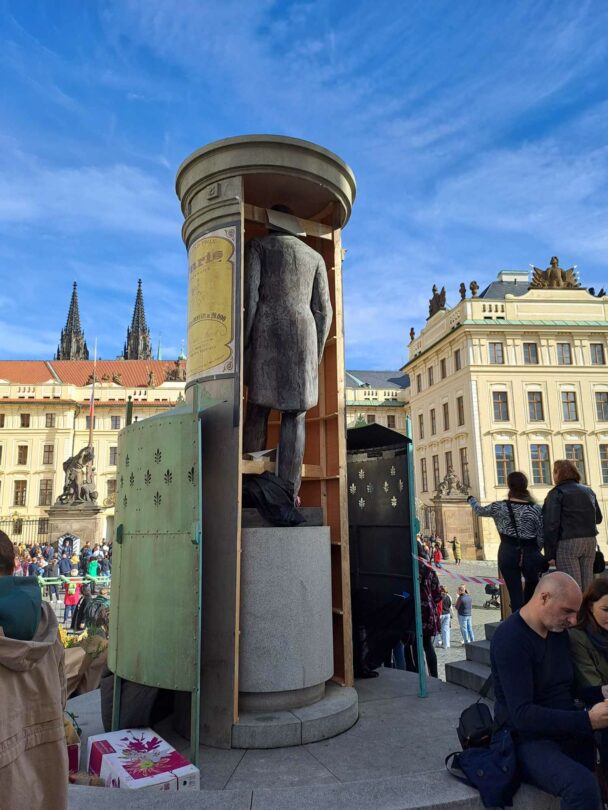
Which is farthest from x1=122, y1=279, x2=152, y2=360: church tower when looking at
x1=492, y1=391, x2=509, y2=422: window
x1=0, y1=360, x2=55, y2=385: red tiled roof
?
x1=492, y1=391, x2=509, y2=422: window

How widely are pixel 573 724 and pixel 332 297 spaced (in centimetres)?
358

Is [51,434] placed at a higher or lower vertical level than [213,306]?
higher

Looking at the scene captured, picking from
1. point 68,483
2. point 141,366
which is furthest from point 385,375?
point 68,483

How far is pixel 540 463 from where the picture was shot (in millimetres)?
38719

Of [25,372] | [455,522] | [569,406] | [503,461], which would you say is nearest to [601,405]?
[569,406]

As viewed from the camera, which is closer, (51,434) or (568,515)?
(568,515)

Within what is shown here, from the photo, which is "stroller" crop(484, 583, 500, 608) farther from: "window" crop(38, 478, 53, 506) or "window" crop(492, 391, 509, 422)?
"window" crop(38, 478, 53, 506)

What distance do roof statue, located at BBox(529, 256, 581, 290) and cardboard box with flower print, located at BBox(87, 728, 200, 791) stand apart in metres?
44.1

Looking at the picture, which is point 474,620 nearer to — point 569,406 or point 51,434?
point 569,406

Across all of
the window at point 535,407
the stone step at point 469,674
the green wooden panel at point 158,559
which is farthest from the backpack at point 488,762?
the window at point 535,407

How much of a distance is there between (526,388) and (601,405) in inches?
199

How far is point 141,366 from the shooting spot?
220ft

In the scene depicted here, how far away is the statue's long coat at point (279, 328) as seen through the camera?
15.0 ft

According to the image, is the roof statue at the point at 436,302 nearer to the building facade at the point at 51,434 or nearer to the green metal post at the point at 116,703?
the building facade at the point at 51,434
